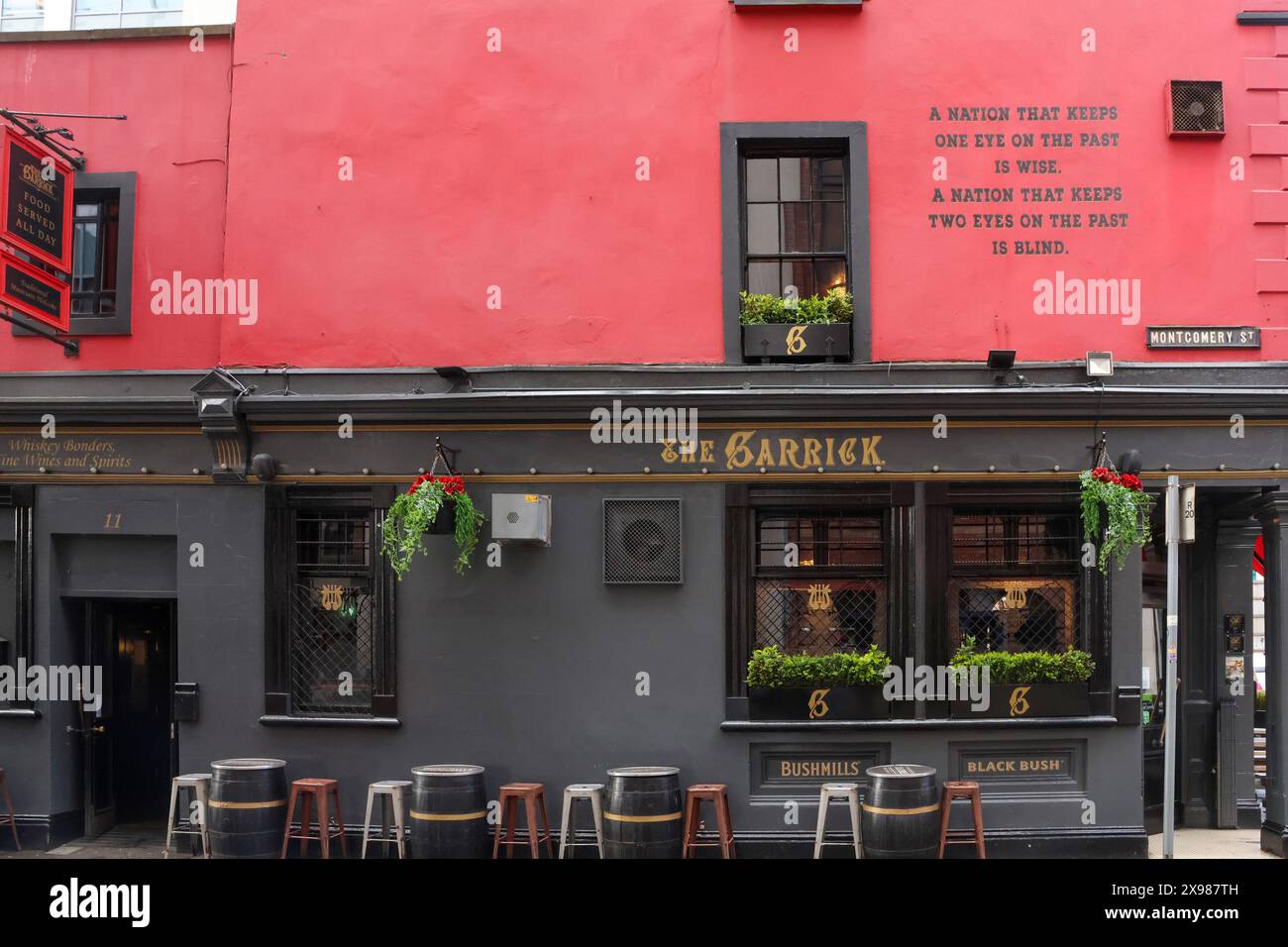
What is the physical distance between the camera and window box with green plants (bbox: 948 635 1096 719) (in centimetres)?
1135

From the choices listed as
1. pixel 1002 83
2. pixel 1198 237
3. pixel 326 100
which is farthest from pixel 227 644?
pixel 1198 237

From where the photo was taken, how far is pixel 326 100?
12.0m

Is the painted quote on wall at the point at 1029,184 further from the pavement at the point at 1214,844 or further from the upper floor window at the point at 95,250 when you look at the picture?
the upper floor window at the point at 95,250

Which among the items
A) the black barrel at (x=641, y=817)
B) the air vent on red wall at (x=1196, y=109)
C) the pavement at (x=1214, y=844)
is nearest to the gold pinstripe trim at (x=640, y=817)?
the black barrel at (x=641, y=817)

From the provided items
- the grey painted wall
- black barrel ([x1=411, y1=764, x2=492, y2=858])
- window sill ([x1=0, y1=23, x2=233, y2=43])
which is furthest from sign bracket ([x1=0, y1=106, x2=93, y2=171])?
black barrel ([x1=411, y1=764, x2=492, y2=858])

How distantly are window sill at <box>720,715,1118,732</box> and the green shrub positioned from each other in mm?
365

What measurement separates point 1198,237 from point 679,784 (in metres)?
7.40

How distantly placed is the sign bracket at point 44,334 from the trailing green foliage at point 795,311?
6.84 m

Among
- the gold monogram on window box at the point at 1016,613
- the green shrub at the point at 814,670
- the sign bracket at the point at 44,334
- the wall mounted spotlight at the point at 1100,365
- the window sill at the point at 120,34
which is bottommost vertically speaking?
the green shrub at the point at 814,670

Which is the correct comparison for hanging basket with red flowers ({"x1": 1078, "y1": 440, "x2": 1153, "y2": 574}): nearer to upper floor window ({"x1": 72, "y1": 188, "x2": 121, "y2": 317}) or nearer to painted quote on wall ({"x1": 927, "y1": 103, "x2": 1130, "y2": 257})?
painted quote on wall ({"x1": 927, "y1": 103, "x2": 1130, "y2": 257})

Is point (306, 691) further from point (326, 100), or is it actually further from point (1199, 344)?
point (1199, 344)

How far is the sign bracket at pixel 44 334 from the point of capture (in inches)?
440

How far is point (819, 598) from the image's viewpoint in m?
11.6

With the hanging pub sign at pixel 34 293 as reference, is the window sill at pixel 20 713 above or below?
below
